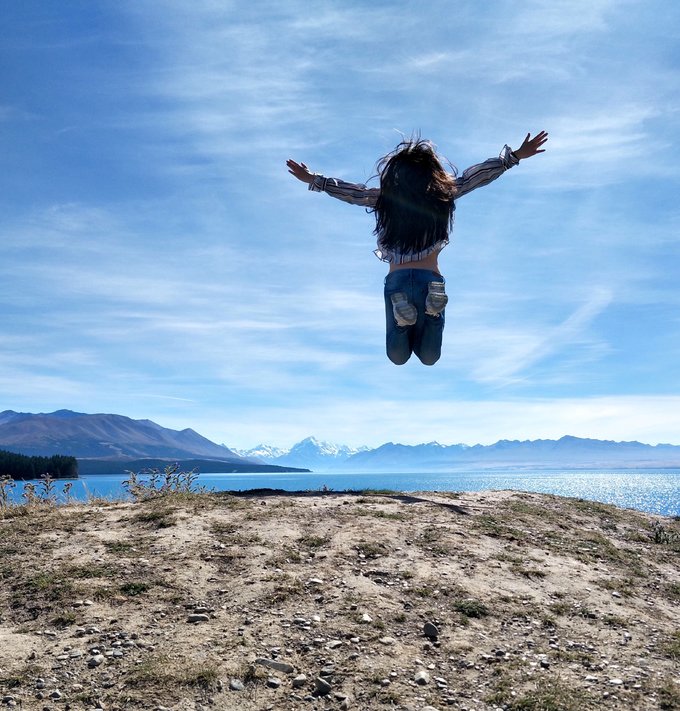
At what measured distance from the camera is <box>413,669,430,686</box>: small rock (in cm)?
546

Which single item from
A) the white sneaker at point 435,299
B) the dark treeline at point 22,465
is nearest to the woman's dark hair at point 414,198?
the white sneaker at point 435,299

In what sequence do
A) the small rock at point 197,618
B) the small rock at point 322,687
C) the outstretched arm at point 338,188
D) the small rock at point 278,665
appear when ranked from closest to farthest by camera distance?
1. the small rock at point 322,687
2. the small rock at point 278,665
3. the small rock at point 197,618
4. the outstretched arm at point 338,188

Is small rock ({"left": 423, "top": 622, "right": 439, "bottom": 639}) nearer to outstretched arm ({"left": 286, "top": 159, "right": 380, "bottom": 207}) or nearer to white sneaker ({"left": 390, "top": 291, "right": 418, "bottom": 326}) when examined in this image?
white sneaker ({"left": 390, "top": 291, "right": 418, "bottom": 326})

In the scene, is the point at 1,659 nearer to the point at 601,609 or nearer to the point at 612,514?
the point at 601,609

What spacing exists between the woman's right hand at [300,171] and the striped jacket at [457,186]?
120 millimetres

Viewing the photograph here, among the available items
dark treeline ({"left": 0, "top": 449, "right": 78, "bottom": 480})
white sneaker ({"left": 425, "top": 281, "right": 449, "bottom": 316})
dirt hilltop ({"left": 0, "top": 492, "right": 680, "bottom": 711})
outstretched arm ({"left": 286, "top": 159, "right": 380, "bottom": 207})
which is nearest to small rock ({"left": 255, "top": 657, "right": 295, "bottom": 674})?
dirt hilltop ({"left": 0, "top": 492, "right": 680, "bottom": 711})

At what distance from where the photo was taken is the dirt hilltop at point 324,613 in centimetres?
532

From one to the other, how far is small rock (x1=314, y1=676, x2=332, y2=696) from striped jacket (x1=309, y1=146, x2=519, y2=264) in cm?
604

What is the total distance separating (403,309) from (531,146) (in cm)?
332

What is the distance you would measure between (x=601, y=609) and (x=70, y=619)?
634 cm

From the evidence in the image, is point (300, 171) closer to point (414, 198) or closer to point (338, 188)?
point (338, 188)

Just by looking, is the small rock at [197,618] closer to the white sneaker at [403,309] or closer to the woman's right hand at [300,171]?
the white sneaker at [403,309]

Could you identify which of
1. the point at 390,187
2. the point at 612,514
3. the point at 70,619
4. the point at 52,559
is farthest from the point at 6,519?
the point at 612,514

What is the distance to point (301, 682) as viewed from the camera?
541cm
